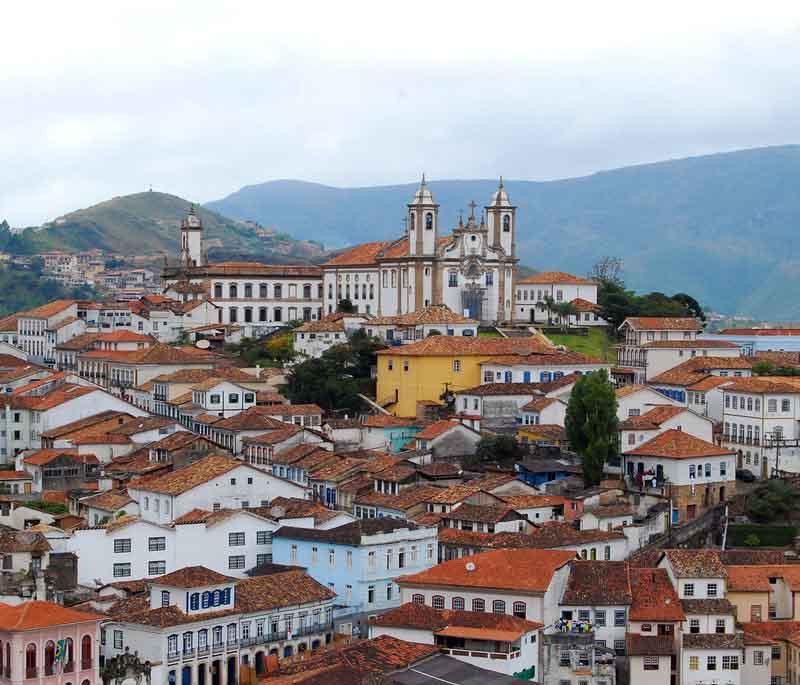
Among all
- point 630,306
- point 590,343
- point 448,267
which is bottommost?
point 590,343

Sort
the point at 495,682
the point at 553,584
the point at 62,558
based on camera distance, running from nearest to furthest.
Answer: the point at 495,682 → the point at 553,584 → the point at 62,558

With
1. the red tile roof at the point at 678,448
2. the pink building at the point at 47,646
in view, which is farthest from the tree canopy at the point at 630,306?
the pink building at the point at 47,646

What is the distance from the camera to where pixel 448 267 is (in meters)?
79.2

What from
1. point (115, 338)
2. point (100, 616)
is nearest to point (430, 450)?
point (100, 616)

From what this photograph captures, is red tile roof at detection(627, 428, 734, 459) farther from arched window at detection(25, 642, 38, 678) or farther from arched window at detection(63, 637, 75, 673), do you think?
arched window at detection(25, 642, 38, 678)

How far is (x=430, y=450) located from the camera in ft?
182

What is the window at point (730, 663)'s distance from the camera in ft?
128

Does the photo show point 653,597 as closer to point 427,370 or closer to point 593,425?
point 593,425

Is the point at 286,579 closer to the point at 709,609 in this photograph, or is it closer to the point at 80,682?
the point at 80,682

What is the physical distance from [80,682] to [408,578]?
909 cm

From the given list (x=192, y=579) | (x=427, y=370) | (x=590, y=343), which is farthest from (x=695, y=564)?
(x=590, y=343)

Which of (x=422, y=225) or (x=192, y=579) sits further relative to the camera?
(x=422, y=225)

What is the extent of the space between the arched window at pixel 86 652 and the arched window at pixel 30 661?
45.8 inches

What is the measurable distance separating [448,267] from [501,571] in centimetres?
4047
